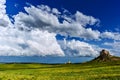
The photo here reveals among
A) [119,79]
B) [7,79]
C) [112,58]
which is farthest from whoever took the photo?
[112,58]

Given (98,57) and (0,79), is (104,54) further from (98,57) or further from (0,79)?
(0,79)

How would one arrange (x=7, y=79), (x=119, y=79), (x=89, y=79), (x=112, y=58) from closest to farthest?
(x=119, y=79), (x=89, y=79), (x=7, y=79), (x=112, y=58)

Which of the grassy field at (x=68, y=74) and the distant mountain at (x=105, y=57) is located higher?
the distant mountain at (x=105, y=57)

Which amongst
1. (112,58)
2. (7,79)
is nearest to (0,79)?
(7,79)

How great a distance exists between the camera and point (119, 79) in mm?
35000

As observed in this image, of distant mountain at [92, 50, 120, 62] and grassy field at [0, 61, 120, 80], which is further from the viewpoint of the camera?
distant mountain at [92, 50, 120, 62]

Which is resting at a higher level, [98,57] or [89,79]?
[98,57]

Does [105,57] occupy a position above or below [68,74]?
above

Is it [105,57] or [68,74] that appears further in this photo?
[105,57]

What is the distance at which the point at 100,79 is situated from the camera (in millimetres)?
36219

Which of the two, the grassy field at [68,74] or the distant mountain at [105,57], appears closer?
the grassy field at [68,74]

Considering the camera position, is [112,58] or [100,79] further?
[112,58]

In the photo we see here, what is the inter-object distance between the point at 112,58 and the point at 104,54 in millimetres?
5148

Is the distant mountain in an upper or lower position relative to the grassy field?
upper
